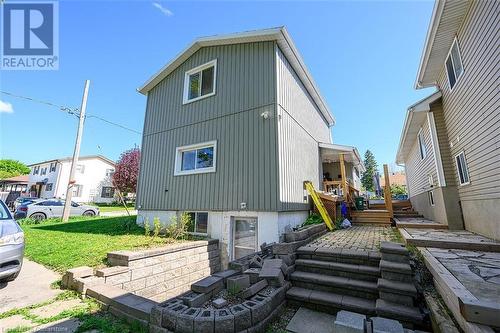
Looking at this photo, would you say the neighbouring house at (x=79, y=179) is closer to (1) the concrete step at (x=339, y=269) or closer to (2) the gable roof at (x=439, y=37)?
(1) the concrete step at (x=339, y=269)

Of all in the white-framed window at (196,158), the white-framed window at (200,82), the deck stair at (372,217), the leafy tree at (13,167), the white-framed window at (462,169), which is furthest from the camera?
the leafy tree at (13,167)

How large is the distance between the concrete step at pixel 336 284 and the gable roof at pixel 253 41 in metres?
7.59

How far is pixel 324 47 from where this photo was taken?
10914mm

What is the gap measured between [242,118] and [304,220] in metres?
4.65

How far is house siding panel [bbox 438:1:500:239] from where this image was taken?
4.68 m

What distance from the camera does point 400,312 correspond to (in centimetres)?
284

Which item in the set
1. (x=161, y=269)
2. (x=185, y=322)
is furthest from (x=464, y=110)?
(x=161, y=269)

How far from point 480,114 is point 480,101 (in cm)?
31

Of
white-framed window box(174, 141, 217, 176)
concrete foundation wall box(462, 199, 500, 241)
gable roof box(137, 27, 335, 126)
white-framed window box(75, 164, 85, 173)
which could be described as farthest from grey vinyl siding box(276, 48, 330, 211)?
white-framed window box(75, 164, 85, 173)

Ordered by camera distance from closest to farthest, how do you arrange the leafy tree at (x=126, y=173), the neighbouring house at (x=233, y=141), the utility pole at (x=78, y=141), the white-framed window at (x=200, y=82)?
the neighbouring house at (x=233, y=141) → the white-framed window at (x=200, y=82) → the utility pole at (x=78, y=141) → the leafy tree at (x=126, y=173)

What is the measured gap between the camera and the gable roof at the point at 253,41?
7.75 m

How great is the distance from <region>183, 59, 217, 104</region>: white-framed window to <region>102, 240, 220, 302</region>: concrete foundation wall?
6030 mm

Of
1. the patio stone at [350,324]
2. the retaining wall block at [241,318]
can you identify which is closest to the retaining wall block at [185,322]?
the retaining wall block at [241,318]

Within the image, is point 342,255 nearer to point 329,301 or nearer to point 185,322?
point 329,301
